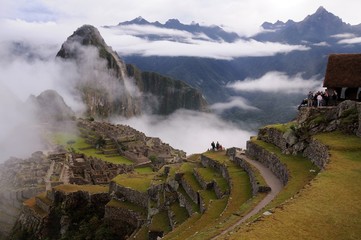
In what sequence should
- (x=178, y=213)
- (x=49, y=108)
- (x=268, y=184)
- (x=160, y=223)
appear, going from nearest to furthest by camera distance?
(x=268, y=184)
(x=160, y=223)
(x=178, y=213)
(x=49, y=108)

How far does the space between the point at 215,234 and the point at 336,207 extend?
4.53m

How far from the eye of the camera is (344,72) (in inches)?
1150

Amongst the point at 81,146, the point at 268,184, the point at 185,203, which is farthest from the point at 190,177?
the point at 81,146

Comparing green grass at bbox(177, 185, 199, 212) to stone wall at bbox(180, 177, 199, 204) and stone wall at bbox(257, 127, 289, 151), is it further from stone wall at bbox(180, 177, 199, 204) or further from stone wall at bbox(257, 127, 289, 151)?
stone wall at bbox(257, 127, 289, 151)

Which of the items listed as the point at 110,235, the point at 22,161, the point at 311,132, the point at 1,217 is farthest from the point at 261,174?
the point at 22,161

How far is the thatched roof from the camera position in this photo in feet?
93.6

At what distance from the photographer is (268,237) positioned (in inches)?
500

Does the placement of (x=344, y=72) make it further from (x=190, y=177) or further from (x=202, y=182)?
(x=190, y=177)

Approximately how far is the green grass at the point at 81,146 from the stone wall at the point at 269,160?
48.3m

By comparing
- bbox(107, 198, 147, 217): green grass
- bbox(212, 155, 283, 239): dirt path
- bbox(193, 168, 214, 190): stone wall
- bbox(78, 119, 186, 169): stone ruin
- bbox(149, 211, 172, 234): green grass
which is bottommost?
bbox(78, 119, 186, 169): stone ruin

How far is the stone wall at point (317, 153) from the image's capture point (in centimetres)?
2159

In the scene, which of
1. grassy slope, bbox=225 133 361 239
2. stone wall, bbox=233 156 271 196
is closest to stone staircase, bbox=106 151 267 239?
stone wall, bbox=233 156 271 196

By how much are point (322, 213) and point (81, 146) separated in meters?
86.3

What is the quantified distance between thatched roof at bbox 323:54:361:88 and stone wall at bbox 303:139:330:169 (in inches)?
247
